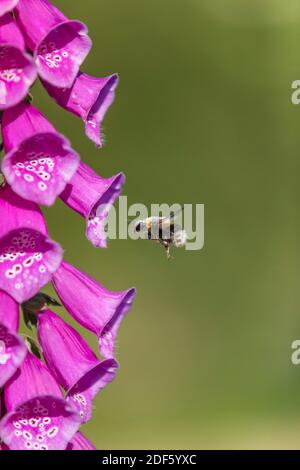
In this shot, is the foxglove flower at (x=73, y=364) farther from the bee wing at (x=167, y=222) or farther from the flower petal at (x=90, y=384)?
the bee wing at (x=167, y=222)

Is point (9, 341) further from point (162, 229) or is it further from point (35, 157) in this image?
point (162, 229)

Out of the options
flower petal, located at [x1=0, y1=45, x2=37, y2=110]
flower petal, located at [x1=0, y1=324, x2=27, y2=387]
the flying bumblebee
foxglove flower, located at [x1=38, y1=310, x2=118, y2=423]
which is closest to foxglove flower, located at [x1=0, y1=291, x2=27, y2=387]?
flower petal, located at [x1=0, y1=324, x2=27, y2=387]

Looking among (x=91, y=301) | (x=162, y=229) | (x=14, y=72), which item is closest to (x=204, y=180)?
(x=162, y=229)

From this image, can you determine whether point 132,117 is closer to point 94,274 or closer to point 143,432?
point 94,274

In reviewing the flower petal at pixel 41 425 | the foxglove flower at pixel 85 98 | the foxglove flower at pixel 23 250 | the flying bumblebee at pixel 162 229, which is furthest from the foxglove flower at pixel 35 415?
the flying bumblebee at pixel 162 229

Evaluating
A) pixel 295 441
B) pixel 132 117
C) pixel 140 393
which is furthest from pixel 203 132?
pixel 295 441
